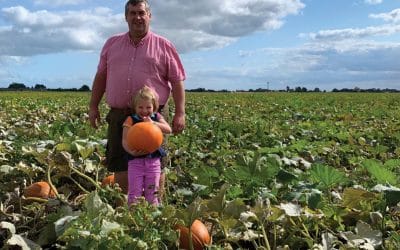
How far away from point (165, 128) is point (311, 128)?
6.96 m

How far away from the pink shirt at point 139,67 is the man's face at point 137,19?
9cm

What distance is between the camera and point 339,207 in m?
3.66

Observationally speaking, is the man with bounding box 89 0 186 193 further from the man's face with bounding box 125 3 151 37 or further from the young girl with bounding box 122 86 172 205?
the young girl with bounding box 122 86 172 205

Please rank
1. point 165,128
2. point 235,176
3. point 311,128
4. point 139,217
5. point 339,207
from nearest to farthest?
point 139,217 → point 339,207 → point 235,176 → point 165,128 → point 311,128

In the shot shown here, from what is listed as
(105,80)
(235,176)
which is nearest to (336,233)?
(235,176)

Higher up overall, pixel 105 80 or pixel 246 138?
pixel 105 80

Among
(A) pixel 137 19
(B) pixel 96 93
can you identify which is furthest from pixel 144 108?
(B) pixel 96 93

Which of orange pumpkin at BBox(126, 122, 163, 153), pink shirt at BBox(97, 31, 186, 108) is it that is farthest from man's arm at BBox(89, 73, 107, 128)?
orange pumpkin at BBox(126, 122, 163, 153)

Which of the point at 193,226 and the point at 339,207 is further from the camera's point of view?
the point at 339,207

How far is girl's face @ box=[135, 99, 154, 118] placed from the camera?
4.39 metres

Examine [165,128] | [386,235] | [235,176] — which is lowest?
[386,235]

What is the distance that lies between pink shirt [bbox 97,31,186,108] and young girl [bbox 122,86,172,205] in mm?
246

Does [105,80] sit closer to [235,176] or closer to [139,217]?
[235,176]

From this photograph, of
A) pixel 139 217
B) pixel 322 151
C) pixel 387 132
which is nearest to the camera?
pixel 139 217
